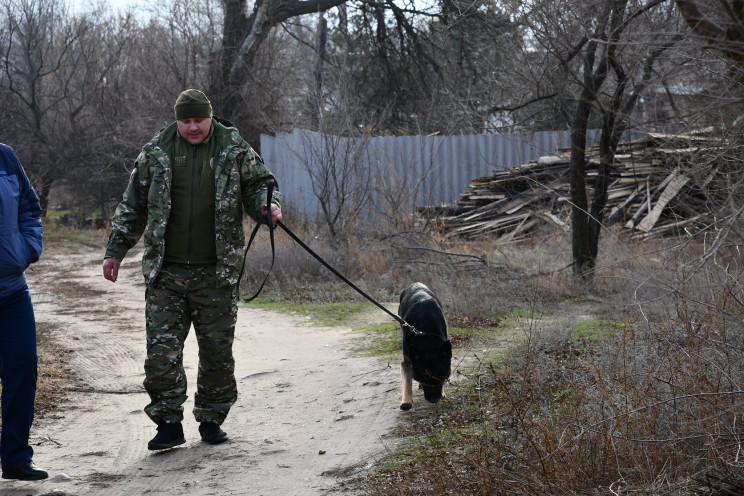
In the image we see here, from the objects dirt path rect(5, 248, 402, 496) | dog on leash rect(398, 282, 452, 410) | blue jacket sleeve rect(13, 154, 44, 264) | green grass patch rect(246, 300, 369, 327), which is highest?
blue jacket sleeve rect(13, 154, 44, 264)

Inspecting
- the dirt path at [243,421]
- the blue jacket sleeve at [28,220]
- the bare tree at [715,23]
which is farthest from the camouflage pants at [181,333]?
the bare tree at [715,23]

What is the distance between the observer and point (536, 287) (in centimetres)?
1069

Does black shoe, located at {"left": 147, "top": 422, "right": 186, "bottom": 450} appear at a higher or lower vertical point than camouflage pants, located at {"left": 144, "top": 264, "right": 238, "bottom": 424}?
lower

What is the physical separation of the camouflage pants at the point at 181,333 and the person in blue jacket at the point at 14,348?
760mm

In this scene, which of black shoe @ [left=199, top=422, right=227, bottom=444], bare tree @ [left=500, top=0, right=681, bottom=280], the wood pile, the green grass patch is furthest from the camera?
the wood pile

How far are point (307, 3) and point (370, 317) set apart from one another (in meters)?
12.7

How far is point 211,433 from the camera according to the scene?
5391 millimetres

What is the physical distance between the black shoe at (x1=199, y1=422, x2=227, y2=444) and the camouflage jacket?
1.00 m

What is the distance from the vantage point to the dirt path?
4.69 meters

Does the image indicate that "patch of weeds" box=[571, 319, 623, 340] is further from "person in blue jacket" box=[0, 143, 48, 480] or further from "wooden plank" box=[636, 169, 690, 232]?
"wooden plank" box=[636, 169, 690, 232]

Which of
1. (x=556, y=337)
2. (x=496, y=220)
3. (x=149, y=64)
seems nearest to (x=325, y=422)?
(x=556, y=337)

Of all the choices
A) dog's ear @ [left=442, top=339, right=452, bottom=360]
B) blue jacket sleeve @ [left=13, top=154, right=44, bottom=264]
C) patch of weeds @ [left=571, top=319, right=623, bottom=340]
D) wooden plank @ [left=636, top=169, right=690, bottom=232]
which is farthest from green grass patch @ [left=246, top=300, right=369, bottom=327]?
wooden plank @ [left=636, top=169, right=690, bottom=232]

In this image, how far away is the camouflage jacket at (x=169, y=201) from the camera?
5.15 m

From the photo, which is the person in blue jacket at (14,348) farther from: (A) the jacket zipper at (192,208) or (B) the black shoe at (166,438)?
(A) the jacket zipper at (192,208)
